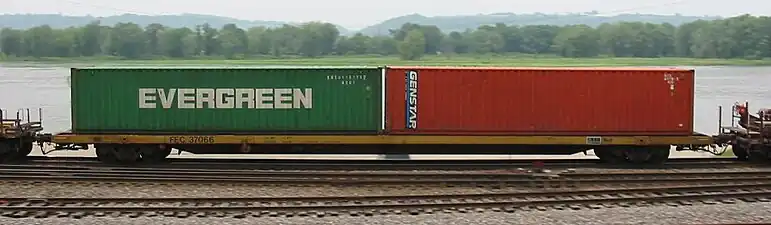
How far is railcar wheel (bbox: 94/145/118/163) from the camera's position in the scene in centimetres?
1895

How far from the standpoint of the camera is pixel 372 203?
1434cm

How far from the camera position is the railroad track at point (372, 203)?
13.6 metres

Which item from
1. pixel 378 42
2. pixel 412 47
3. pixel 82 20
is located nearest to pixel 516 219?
pixel 412 47

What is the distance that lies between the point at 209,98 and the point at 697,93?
48433 millimetres

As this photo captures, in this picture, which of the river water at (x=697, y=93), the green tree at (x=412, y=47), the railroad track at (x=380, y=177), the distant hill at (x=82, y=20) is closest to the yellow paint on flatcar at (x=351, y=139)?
the railroad track at (x=380, y=177)

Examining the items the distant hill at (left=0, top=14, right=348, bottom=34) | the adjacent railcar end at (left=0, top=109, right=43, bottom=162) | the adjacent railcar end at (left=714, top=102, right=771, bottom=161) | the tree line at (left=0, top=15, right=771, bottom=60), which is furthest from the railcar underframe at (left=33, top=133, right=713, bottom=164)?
the distant hill at (left=0, top=14, right=348, bottom=34)

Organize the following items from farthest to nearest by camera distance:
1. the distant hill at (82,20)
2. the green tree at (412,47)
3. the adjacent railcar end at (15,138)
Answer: the distant hill at (82,20) → the green tree at (412,47) → the adjacent railcar end at (15,138)

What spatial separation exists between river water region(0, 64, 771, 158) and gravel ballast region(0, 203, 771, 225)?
2317 cm

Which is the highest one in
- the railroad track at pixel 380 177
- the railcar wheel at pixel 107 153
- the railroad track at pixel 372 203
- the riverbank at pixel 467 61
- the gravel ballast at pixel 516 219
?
the riverbank at pixel 467 61

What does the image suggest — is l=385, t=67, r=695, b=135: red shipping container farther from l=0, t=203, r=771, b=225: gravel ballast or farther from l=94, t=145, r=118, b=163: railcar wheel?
l=94, t=145, r=118, b=163: railcar wheel

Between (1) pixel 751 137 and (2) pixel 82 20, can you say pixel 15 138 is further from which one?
(2) pixel 82 20

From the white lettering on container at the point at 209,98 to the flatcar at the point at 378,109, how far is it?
0.02 m

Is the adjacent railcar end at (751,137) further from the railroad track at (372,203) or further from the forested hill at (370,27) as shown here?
the forested hill at (370,27)

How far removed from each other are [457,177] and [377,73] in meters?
3.16
